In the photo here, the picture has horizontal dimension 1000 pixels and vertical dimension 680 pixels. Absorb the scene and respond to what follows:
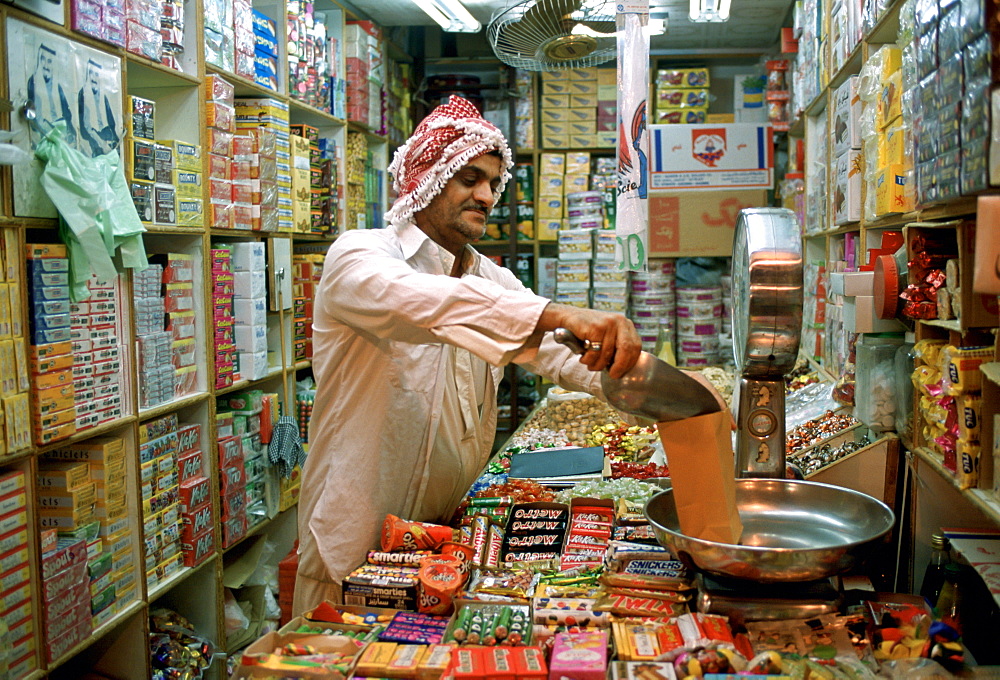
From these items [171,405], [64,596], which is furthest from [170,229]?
[64,596]

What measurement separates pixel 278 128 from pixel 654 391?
2.84 metres

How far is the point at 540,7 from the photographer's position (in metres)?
3.32

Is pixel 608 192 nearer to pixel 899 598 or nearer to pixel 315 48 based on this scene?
pixel 315 48

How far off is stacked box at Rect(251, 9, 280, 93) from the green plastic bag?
47.1 inches

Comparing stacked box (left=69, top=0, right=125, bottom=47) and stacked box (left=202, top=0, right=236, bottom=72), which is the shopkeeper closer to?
stacked box (left=69, top=0, right=125, bottom=47)

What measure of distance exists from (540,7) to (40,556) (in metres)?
2.52

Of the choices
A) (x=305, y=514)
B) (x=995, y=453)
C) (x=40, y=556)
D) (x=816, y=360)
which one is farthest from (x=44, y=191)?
(x=816, y=360)

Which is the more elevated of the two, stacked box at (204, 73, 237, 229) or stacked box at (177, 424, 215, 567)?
stacked box at (204, 73, 237, 229)

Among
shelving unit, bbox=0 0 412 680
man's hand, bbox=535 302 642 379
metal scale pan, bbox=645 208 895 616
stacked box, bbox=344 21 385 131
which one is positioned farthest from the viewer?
stacked box, bbox=344 21 385 131

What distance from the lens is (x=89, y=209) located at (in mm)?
2482

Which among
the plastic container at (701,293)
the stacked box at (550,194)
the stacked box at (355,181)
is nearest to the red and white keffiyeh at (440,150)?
the stacked box at (355,181)

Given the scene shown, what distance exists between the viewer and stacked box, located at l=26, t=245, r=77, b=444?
2.34m

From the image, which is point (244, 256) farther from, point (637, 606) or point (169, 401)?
point (637, 606)

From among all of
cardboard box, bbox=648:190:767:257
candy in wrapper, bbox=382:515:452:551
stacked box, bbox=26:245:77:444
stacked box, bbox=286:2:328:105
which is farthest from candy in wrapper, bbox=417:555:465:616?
cardboard box, bbox=648:190:767:257
